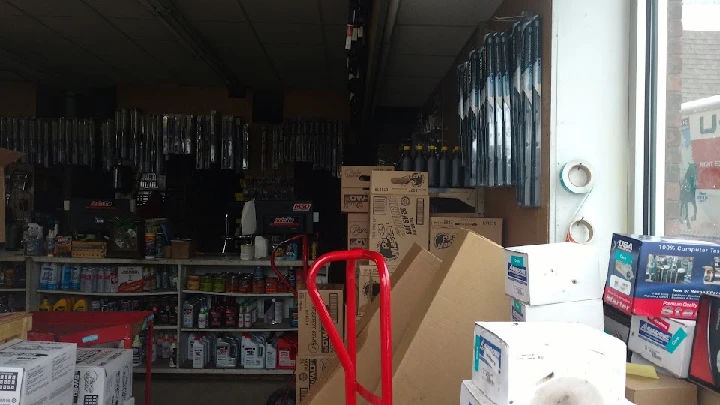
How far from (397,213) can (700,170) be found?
1822 millimetres

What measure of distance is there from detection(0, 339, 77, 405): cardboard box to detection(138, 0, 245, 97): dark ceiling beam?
2518 mm

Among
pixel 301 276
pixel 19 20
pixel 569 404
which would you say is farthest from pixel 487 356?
pixel 19 20

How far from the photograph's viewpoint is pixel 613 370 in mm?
1198

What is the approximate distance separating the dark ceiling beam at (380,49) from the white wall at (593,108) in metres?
1.01

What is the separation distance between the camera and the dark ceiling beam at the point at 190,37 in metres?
3.97

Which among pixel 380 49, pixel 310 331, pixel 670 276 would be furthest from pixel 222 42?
pixel 670 276

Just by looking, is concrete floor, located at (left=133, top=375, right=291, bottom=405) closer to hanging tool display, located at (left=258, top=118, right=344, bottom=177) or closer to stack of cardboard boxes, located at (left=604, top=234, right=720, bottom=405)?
hanging tool display, located at (left=258, top=118, right=344, bottom=177)

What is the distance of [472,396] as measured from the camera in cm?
136

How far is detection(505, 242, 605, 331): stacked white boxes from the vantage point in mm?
1653

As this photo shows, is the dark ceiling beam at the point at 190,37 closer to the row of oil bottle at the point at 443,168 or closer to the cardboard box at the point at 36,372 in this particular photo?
the row of oil bottle at the point at 443,168

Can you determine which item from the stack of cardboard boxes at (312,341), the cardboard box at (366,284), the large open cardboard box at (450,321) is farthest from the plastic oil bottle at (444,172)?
the large open cardboard box at (450,321)

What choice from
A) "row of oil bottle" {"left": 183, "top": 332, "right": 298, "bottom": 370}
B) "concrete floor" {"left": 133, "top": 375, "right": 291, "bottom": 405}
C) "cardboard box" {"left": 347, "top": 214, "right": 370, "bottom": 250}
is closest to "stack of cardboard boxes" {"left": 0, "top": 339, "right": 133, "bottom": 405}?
"cardboard box" {"left": 347, "top": 214, "right": 370, "bottom": 250}

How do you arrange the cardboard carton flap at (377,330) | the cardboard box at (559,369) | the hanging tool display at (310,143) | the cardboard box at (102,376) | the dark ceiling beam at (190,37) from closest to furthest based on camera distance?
the cardboard box at (559,369), the cardboard carton flap at (377,330), the cardboard box at (102,376), the dark ceiling beam at (190,37), the hanging tool display at (310,143)

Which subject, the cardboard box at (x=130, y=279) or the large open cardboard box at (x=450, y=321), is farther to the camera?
the cardboard box at (x=130, y=279)
